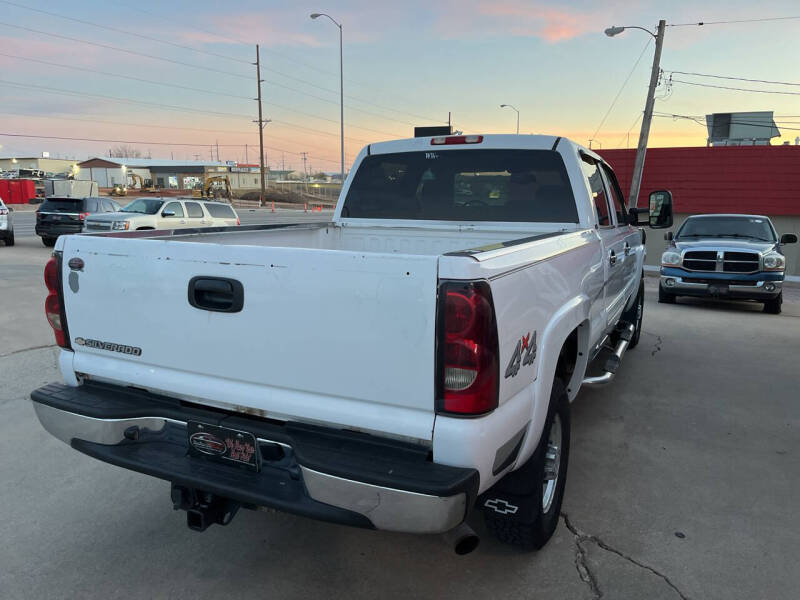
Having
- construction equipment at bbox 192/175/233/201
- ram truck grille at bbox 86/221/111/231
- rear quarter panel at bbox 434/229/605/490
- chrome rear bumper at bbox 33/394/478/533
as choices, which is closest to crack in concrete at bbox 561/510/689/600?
rear quarter panel at bbox 434/229/605/490

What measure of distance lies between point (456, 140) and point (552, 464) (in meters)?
2.35

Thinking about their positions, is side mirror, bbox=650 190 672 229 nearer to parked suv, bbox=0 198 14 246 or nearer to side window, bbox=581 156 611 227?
side window, bbox=581 156 611 227

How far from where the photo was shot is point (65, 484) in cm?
353

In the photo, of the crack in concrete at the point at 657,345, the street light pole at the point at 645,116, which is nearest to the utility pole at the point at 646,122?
the street light pole at the point at 645,116

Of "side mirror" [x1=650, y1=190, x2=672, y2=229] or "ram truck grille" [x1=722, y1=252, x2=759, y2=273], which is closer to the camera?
"side mirror" [x1=650, y1=190, x2=672, y2=229]

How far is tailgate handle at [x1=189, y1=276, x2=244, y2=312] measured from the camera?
89.7 inches

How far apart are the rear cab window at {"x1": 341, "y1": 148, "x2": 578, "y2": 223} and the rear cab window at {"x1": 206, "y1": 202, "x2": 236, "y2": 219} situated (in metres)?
15.1

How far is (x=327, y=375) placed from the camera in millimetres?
2176

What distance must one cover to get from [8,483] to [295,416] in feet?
7.95

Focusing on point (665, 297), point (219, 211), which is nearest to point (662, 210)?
point (665, 297)

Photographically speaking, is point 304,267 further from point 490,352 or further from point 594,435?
point 594,435

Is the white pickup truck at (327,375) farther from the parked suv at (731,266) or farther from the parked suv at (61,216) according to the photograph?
the parked suv at (61,216)

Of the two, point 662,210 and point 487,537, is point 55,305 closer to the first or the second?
point 487,537

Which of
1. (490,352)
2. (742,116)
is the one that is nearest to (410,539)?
(490,352)
